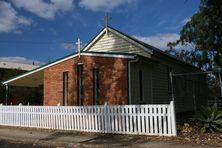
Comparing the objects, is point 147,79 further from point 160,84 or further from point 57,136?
point 57,136

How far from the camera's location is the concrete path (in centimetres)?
1092

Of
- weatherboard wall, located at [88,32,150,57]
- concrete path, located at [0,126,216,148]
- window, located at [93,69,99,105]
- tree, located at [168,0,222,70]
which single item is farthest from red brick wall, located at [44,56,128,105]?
tree, located at [168,0,222,70]

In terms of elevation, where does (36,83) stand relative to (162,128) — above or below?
above

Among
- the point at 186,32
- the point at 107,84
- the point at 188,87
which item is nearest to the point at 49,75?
the point at 107,84

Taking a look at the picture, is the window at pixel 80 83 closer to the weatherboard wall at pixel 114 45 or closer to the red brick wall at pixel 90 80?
the red brick wall at pixel 90 80

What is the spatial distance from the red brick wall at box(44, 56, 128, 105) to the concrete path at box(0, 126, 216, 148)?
136 inches

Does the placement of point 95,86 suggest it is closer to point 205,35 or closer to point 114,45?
point 114,45

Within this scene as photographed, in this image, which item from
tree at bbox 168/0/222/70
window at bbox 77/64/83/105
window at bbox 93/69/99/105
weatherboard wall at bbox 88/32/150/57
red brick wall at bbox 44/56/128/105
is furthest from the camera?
tree at bbox 168/0/222/70

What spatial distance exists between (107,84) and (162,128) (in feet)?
18.4

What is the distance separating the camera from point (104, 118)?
44.6ft

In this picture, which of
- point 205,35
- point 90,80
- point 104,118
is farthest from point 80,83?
point 205,35

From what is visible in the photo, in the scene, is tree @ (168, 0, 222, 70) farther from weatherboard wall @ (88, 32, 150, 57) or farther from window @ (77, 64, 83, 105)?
window @ (77, 64, 83, 105)

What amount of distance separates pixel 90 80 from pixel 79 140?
5933 millimetres

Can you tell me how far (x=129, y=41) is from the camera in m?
20.4
